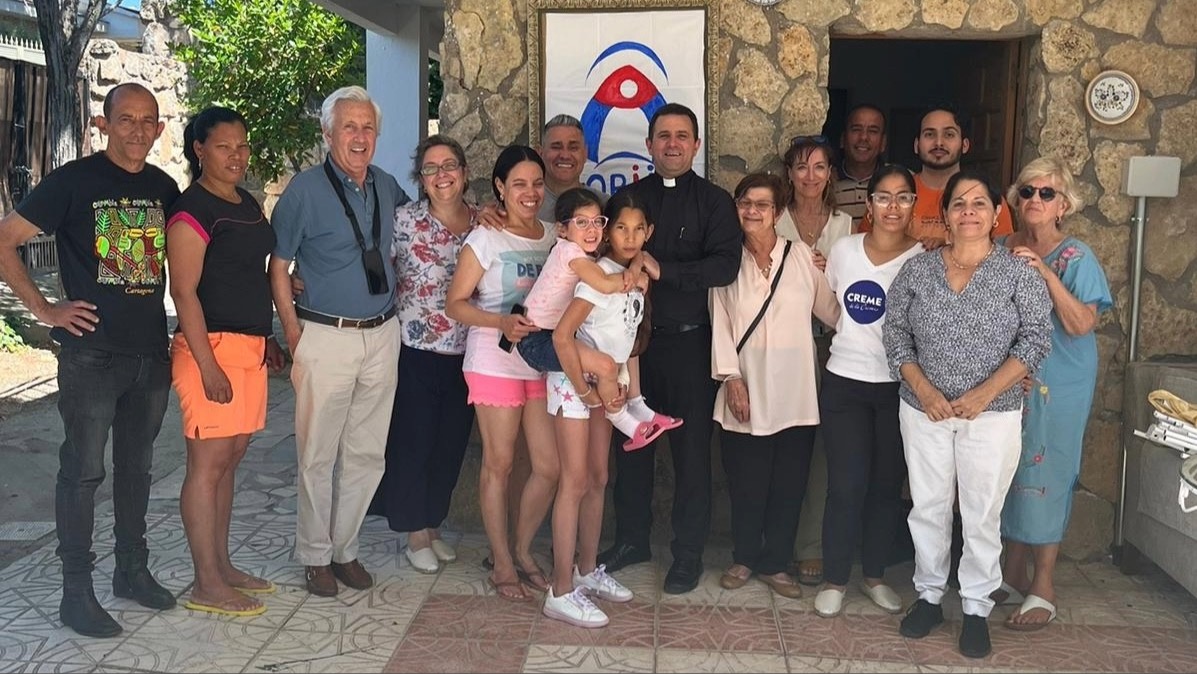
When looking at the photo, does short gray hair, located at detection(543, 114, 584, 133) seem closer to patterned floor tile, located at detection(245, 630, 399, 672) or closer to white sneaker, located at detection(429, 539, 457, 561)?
white sneaker, located at detection(429, 539, 457, 561)

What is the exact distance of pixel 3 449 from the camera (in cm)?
615

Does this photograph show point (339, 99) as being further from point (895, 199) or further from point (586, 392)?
point (895, 199)

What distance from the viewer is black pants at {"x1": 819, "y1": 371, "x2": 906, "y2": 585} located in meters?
3.76

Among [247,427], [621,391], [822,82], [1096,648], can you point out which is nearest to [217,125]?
[247,427]

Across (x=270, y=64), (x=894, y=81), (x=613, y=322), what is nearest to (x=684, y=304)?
(x=613, y=322)

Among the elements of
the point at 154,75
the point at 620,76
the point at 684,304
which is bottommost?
the point at 684,304

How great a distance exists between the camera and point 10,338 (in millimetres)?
8773

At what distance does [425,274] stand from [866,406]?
174 cm

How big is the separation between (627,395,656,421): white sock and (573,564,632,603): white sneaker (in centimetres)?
69

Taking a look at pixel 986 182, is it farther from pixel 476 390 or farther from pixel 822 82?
pixel 476 390

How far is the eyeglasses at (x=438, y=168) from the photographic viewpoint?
3.82 metres

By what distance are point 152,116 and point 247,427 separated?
1123 millimetres

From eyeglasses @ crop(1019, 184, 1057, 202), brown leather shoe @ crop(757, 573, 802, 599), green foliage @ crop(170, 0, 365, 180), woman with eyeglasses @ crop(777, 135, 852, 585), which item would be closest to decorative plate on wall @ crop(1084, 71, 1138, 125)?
eyeglasses @ crop(1019, 184, 1057, 202)

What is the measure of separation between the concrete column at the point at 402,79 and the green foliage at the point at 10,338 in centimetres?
358
